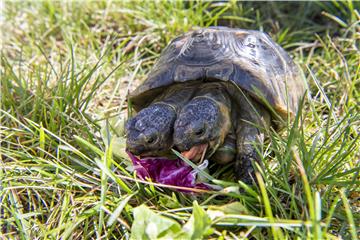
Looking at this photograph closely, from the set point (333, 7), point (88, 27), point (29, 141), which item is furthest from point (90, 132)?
point (333, 7)

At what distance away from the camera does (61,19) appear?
3.60m

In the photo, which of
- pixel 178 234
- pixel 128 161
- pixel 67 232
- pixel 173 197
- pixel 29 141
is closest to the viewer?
pixel 178 234

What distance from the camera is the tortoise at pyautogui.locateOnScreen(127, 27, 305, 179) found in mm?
1889

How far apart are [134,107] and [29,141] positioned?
59 cm

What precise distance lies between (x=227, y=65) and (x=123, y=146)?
2.06 ft

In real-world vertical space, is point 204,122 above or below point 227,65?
below

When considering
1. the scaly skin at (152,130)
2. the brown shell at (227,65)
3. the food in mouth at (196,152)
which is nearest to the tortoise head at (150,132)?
the scaly skin at (152,130)


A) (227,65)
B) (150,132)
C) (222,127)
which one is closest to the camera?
(150,132)

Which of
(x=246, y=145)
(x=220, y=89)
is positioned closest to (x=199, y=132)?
(x=246, y=145)

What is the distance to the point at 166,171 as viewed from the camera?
76.0 inches

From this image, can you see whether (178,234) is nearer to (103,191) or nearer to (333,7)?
(103,191)

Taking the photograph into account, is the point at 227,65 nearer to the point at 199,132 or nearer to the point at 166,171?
the point at 199,132

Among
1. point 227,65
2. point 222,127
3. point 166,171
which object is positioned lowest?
point 166,171

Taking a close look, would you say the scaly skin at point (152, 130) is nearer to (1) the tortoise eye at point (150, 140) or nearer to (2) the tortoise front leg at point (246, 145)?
(1) the tortoise eye at point (150, 140)
